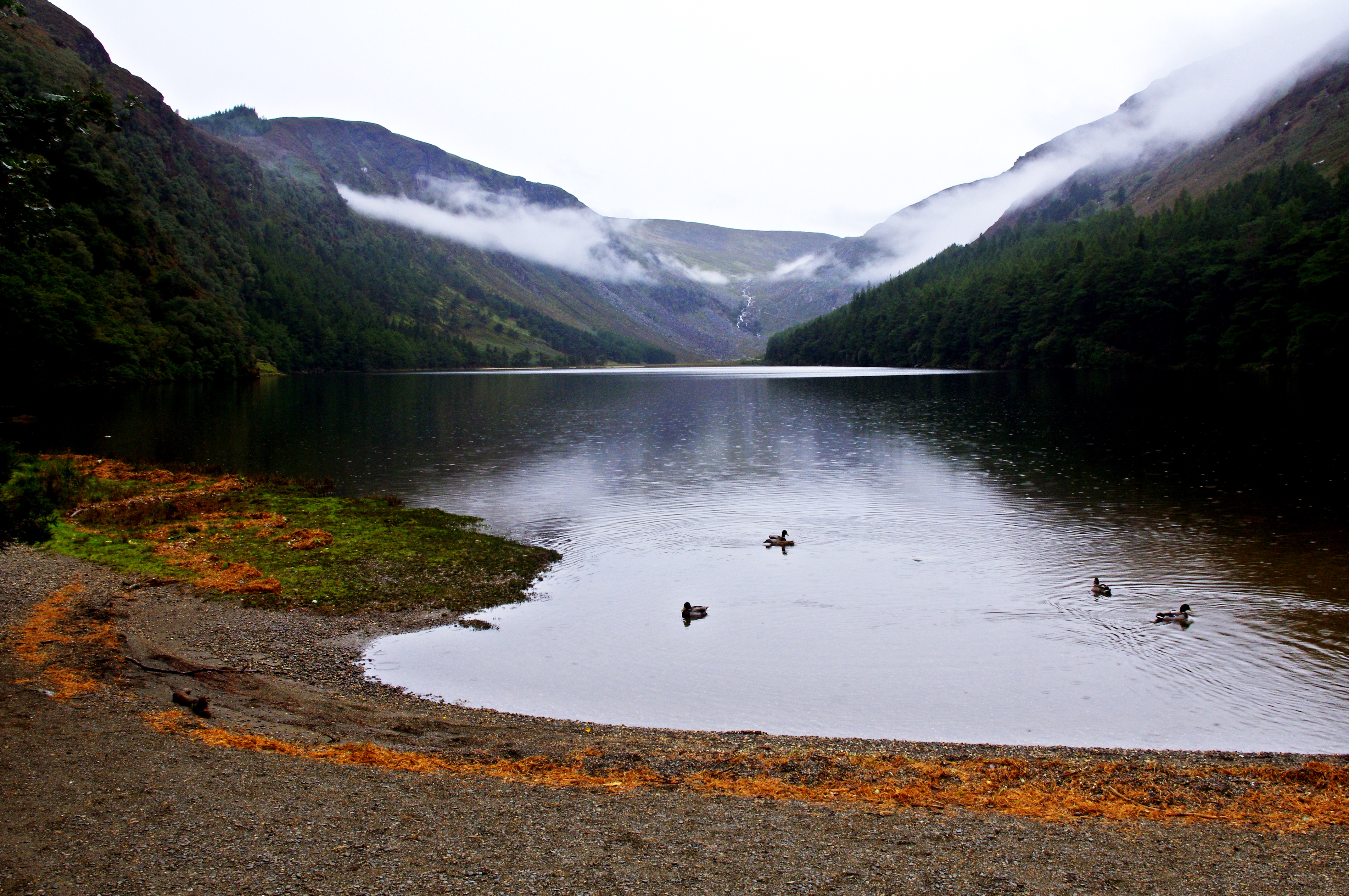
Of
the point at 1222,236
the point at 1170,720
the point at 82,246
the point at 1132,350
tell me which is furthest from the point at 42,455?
the point at 1222,236

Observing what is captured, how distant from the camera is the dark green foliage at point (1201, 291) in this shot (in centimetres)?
10825

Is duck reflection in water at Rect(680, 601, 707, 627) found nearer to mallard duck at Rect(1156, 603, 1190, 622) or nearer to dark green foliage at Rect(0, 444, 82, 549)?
mallard duck at Rect(1156, 603, 1190, 622)

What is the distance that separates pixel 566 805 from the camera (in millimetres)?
10180

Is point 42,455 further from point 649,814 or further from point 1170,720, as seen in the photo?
point 1170,720

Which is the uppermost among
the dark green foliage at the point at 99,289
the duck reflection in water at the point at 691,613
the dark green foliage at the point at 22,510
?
the dark green foliage at the point at 99,289

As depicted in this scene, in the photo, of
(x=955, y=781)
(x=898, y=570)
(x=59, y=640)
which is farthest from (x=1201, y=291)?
(x=59, y=640)

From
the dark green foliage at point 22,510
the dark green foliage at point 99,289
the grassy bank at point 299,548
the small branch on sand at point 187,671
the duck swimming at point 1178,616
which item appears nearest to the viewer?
the dark green foliage at point 22,510

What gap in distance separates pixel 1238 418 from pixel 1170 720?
60.0 meters

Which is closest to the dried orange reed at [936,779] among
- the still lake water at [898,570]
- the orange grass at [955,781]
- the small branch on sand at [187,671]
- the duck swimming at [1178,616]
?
the orange grass at [955,781]

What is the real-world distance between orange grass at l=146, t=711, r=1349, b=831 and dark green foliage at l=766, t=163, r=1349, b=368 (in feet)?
382

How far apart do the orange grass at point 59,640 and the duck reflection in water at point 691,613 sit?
12152 mm

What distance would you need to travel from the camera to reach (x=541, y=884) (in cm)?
822

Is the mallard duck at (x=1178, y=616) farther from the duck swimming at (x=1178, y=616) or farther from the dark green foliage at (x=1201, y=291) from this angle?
the dark green foliage at (x=1201, y=291)

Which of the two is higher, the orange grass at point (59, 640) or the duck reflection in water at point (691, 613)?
the orange grass at point (59, 640)
